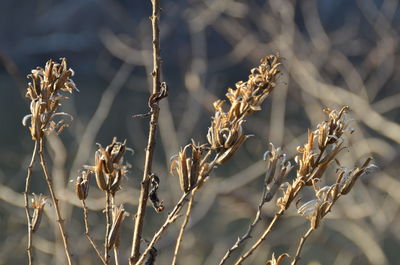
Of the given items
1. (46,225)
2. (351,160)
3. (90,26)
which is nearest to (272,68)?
(351,160)

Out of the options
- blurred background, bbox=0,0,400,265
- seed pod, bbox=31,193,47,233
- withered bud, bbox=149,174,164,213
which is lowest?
seed pod, bbox=31,193,47,233

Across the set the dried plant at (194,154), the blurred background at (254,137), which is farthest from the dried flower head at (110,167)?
the blurred background at (254,137)

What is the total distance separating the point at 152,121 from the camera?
65cm

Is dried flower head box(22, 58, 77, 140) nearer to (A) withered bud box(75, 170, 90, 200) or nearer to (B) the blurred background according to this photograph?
(A) withered bud box(75, 170, 90, 200)

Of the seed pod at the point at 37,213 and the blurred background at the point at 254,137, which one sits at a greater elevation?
the blurred background at the point at 254,137

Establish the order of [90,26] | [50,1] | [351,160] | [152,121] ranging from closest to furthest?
[152,121], [351,160], [50,1], [90,26]

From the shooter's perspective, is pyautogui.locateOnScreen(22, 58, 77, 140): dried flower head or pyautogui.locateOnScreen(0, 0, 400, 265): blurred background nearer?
pyautogui.locateOnScreen(22, 58, 77, 140): dried flower head

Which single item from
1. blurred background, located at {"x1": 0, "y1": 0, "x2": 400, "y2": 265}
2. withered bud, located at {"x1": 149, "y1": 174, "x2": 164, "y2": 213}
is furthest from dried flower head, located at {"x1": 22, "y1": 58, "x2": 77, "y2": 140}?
blurred background, located at {"x1": 0, "y1": 0, "x2": 400, "y2": 265}

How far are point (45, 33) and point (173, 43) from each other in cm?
127

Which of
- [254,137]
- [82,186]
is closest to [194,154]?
[82,186]

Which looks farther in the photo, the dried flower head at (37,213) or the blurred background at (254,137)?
the blurred background at (254,137)

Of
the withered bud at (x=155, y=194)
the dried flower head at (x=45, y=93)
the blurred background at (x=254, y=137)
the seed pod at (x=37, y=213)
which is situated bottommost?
the seed pod at (x=37, y=213)

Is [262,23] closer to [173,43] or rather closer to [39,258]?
[39,258]

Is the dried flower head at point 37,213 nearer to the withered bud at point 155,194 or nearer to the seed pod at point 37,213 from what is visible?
the seed pod at point 37,213
